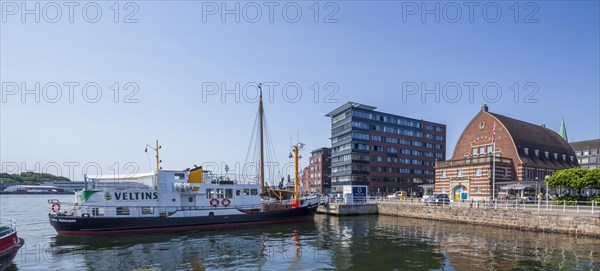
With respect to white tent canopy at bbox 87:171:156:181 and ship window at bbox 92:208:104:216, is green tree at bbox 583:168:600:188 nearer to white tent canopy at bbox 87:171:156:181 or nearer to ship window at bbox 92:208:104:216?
white tent canopy at bbox 87:171:156:181

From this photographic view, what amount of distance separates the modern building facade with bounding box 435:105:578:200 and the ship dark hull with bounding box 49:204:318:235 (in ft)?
104

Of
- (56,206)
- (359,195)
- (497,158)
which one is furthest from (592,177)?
(56,206)

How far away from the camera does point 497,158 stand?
183 ft

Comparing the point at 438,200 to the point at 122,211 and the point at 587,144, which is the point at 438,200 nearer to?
the point at 122,211

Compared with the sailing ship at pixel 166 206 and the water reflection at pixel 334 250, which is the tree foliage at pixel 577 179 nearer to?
the water reflection at pixel 334 250

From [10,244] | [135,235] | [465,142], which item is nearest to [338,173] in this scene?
[465,142]

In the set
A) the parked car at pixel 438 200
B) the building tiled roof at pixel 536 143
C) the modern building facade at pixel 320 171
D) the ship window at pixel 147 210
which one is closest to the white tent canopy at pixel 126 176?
the ship window at pixel 147 210

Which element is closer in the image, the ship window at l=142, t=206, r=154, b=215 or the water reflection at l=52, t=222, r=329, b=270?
the water reflection at l=52, t=222, r=329, b=270

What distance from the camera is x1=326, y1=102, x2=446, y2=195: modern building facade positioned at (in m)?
94.7

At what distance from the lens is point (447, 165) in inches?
2446

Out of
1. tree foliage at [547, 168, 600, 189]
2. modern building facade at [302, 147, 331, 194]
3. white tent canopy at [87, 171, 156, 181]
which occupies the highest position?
white tent canopy at [87, 171, 156, 181]

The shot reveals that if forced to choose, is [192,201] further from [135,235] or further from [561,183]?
[561,183]

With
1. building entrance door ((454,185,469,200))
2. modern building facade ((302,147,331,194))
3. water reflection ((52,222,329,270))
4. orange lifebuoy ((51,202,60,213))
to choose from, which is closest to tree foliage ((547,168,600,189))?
building entrance door ((454,185,469,200))

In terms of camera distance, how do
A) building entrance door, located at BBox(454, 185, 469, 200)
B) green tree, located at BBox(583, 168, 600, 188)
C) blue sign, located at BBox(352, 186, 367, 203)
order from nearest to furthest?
green tree, located at BBox(583, 168, 600, 188) → blue sign, located at BBox(352, 186, 367, 203) → building entrance door, located at BBox(454, 185, 469, 200)
